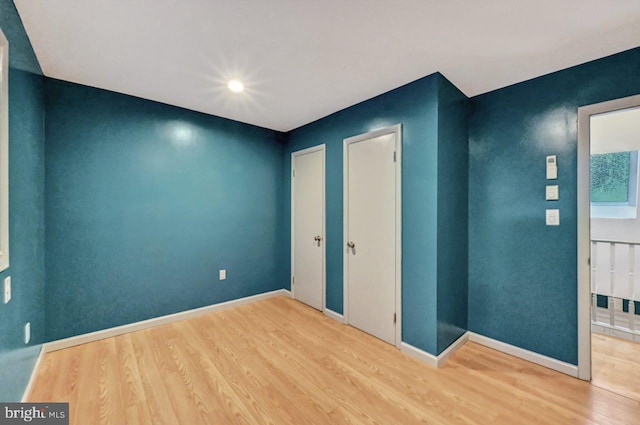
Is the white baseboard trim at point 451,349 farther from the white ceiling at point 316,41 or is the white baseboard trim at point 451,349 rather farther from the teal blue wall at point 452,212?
the white ceiling at point 316,41

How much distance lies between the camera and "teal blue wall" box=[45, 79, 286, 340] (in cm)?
245

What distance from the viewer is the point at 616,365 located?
7.22ft

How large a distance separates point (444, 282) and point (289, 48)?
7.54 ft

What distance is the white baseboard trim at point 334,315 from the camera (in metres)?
3.12

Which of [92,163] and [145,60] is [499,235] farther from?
[92,163]

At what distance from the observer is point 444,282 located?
2348mm

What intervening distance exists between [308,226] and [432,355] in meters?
2.06

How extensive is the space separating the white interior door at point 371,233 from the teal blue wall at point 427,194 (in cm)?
14

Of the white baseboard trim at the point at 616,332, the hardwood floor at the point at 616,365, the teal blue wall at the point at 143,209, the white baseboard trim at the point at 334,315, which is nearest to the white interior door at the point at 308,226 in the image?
the white baseboard trim at the point at 334,315

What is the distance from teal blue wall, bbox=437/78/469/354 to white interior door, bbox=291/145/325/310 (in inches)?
58.8

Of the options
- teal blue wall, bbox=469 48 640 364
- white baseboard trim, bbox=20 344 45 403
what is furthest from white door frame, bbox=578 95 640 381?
white baseboard trim, bbox=20 344 45 403

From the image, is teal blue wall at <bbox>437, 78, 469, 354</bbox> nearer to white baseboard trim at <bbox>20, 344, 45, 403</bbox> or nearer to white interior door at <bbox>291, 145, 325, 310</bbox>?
white interior door at <bbox>291, 145, 325, 310</bbox>

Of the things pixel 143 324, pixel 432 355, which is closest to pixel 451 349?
pixel 432 355

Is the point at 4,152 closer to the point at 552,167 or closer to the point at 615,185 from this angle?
the point at 552,167
